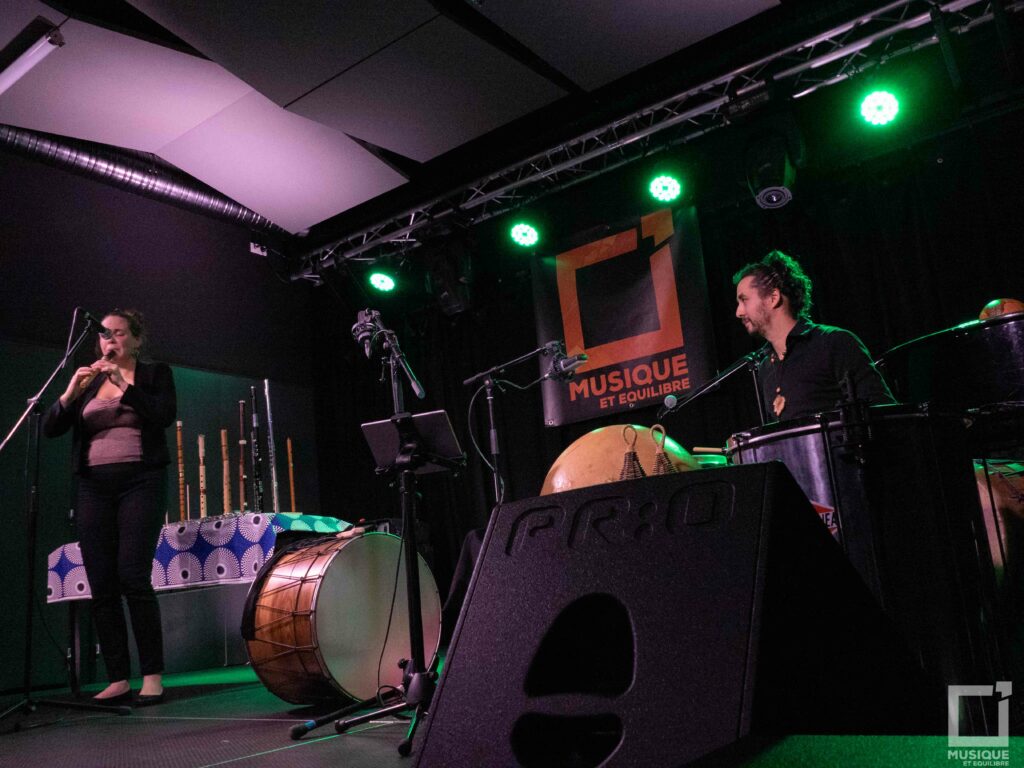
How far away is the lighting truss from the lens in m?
5.06

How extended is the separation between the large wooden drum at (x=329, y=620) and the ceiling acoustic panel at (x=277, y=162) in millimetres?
3644

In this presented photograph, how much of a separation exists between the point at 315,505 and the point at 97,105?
422 centimetres

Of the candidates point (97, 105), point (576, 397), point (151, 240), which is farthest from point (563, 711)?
point (151, 240)

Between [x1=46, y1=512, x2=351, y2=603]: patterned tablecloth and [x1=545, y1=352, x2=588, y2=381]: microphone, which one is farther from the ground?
[x1=545, y1=352, x2=588, y2=381]: microphone

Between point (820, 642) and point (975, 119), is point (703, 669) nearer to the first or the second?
point (820, 642)

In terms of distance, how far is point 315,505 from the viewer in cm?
842

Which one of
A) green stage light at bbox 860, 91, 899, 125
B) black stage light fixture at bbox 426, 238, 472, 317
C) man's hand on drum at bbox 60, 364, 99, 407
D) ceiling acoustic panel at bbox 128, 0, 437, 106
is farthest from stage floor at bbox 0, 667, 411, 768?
green stage light at bbox 860, 91, 899, 125

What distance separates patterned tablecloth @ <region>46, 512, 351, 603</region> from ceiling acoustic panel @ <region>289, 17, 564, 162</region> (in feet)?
9.13

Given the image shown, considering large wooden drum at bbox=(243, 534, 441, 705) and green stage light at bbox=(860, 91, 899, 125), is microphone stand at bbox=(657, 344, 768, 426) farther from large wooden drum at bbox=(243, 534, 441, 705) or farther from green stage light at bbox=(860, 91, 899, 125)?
green stage light at bbox=(860, 91, 899, 125)

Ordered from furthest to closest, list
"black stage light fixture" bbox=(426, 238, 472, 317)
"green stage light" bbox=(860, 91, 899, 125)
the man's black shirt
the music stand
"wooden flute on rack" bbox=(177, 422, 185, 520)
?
"black stage light fixture" bbox=(426, 238, 472, 317), "wooden flute on rack" bbox=(177, 422, 185, 520), "green stage light" bbox=(860, 91, 899, 125), the man's black shirt, the music stand

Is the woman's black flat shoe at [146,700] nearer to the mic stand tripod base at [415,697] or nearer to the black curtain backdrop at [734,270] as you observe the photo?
the mic stand tripod base at [415,697]

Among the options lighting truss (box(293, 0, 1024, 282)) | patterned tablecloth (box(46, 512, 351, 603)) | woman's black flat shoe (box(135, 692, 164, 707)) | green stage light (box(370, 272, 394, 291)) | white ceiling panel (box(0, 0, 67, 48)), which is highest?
white ceiling panel (box(0, 0, 67, 48))

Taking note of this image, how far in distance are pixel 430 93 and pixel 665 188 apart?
1.85 metres

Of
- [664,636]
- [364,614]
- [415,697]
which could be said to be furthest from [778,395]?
[664,636]
